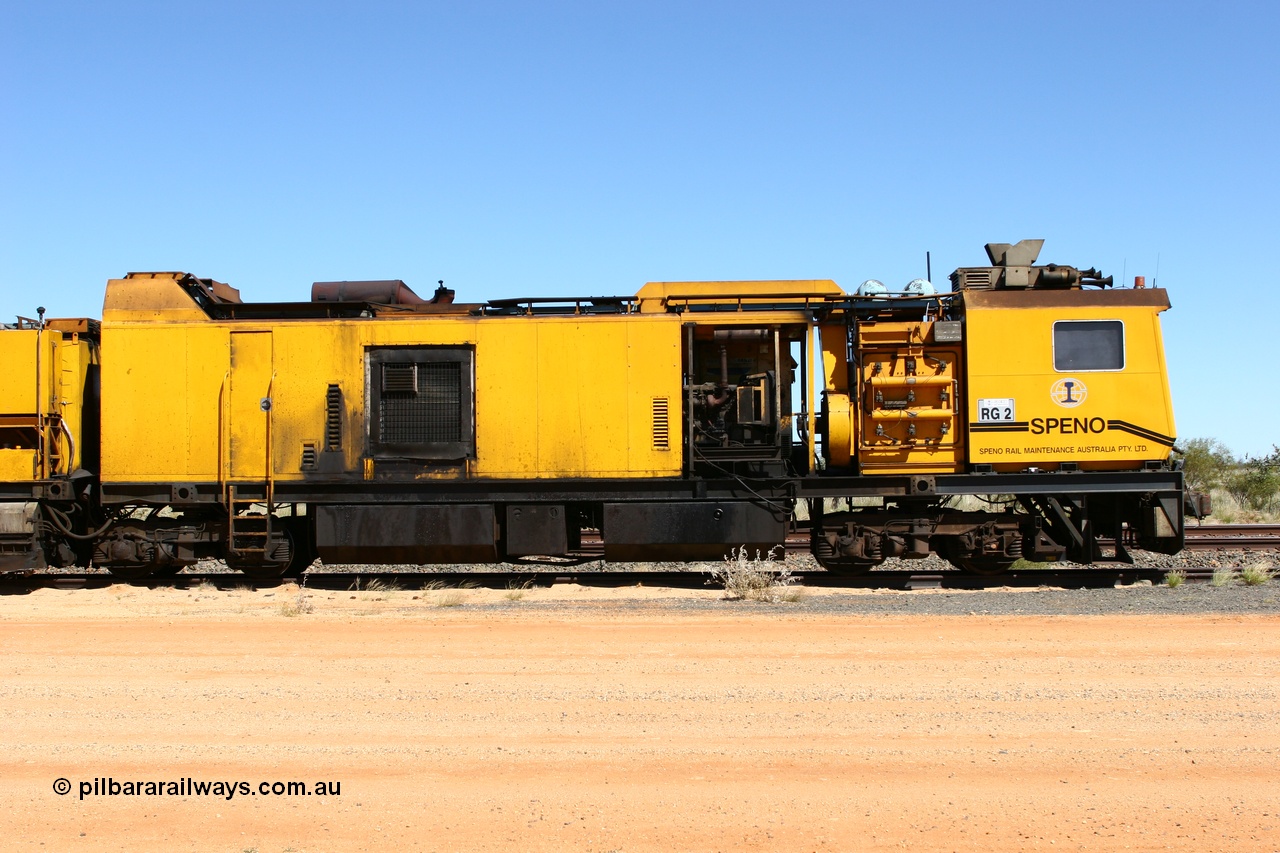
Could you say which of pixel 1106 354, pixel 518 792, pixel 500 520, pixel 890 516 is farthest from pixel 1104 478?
pixel 518 792

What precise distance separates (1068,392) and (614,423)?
5.53 meters

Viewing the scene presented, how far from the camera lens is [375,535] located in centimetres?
1298

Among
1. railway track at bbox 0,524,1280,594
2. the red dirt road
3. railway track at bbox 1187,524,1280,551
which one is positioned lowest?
the red dirt road

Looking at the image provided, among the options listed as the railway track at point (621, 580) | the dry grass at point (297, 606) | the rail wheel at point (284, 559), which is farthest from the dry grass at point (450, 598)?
the rail wheel at point (284, 559)

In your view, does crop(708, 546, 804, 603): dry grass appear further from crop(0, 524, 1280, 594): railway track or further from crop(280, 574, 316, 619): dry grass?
crop(280, 574, 316, 619): dry grass

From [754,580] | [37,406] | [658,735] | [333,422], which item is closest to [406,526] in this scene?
[333,422]

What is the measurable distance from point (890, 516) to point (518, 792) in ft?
28.1

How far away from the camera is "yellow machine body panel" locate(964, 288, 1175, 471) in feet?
41.9

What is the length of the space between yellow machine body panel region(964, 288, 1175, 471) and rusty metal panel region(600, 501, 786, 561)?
2.72 metres

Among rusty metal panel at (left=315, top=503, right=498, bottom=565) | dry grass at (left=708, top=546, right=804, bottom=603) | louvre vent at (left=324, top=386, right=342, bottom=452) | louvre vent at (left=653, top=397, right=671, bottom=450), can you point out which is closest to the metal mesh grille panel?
louvre vent at (left=324, top=386, right=342, bottom=452)

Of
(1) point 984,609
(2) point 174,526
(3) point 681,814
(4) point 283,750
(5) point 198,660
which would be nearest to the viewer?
(3) point 681,814

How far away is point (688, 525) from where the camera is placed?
42.5 feet

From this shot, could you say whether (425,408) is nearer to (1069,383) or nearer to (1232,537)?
(1069,383)

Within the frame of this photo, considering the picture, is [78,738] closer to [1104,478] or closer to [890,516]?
[890,516]
